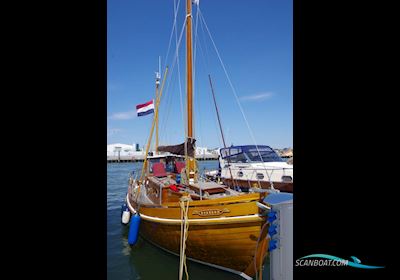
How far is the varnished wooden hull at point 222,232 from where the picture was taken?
5148 mm

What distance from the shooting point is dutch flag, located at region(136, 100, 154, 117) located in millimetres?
15664

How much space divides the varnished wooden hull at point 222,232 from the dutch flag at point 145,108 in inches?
403

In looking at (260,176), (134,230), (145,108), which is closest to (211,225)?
(134,230)

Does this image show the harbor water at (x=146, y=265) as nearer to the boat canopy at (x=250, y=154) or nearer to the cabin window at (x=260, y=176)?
the cabin window at (x=260, y=176)

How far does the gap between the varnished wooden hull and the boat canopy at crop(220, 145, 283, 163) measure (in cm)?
872

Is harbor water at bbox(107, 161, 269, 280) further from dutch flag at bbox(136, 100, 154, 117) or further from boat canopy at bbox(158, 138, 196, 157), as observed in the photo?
dutch flag at bbox(136, 100, 154, 117)

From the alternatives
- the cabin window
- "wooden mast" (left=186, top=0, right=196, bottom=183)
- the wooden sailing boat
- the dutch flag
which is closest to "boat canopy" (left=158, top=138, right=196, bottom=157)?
"wooden mast" (left=186, top=0, right=196, bottom=183)

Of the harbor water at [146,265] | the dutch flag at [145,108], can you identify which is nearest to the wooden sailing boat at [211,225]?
the harbor water at [146,265]
